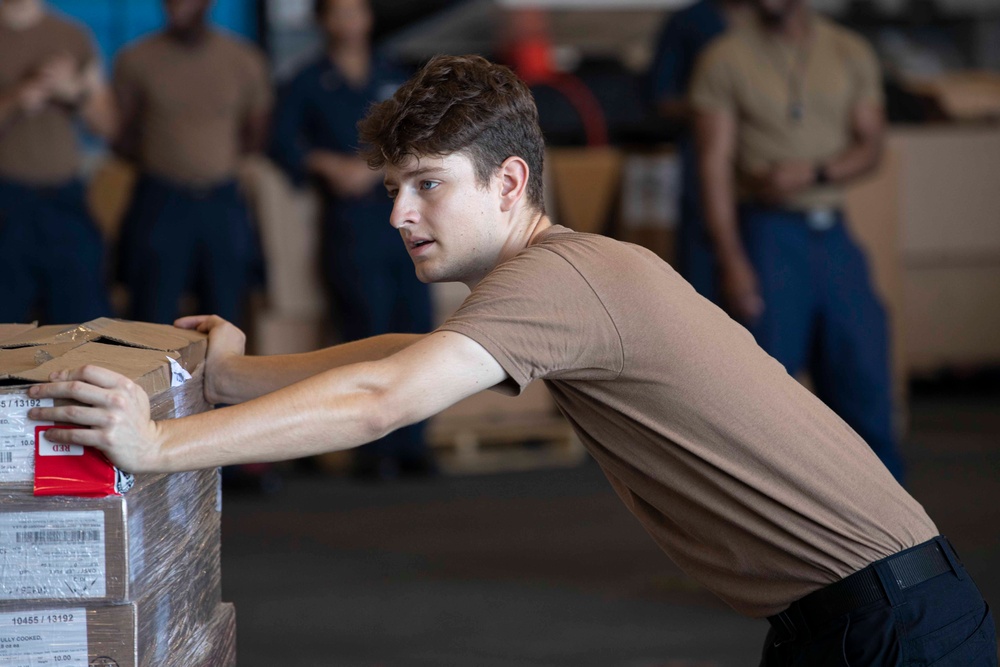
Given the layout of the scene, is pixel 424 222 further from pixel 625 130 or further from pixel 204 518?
pixel 625 130

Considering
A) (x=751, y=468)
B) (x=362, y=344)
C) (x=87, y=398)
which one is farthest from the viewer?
(x=362, y=344)

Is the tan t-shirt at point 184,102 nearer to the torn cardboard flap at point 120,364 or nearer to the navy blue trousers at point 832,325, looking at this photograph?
the navy blue trousers at point 832,325

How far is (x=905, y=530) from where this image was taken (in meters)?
1.47

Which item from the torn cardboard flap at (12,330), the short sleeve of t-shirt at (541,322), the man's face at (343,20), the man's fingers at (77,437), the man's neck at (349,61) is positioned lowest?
the man's fingers at (77,437)

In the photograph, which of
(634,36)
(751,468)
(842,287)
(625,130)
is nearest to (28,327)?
(751,468)

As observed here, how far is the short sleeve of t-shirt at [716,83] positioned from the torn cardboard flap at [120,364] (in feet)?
7.63

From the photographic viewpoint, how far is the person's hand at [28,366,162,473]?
119cm

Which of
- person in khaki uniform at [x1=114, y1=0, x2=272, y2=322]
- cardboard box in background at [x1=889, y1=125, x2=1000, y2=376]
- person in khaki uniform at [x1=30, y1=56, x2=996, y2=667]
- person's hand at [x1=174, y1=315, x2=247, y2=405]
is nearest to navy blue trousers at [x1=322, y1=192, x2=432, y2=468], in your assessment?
person in khaki uniform at [x1=114, y1=0, x2=272, y2=322]

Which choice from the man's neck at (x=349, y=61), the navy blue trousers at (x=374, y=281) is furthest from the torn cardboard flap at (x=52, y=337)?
the man's neck at (x=349, y=61)

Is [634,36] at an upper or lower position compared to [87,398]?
upper

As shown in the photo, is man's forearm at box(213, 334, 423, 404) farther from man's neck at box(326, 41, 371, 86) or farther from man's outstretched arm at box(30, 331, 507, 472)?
man's neck at box(326, 41, 371, 86)

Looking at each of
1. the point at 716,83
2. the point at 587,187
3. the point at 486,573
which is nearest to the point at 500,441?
the point at 587,187

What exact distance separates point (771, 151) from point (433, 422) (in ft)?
6.98

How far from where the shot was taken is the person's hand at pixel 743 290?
340 cm
